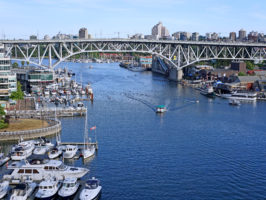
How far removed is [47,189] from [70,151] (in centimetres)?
623

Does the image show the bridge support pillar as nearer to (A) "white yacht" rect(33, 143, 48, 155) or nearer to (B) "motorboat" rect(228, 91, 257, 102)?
(B) "motorboat" rect(228, 91, 257, 102)

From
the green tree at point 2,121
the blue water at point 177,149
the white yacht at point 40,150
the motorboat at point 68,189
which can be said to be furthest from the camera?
the green tree at point 2,121

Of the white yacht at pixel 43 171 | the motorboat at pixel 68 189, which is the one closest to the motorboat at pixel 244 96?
the white yacht at pixel 43 171

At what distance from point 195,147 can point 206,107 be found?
58.6 ft

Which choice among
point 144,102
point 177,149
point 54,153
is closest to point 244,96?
point 144,102

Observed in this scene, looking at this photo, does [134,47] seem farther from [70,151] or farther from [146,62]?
[70,151]

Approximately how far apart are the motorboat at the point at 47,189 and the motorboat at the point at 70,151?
5.05m

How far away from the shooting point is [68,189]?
1853 cm

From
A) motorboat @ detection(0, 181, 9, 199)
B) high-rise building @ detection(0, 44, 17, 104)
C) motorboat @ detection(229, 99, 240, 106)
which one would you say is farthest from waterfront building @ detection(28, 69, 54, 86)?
motorboat @ detection(0, 181, 9, 199)

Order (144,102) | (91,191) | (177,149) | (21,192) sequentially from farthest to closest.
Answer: (144,102) → (177,149) → (91,191) → (21,192)

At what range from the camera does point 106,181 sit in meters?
20.8

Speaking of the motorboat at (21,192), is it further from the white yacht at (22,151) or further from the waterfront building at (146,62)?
the waterfront building at (146,62)

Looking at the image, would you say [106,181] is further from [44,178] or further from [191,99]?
[191,99]

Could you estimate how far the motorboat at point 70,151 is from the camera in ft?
79.7
